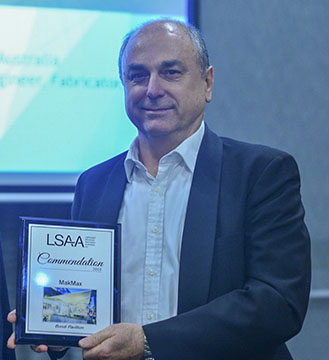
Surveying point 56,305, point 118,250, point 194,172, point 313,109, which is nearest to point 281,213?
point 194,172

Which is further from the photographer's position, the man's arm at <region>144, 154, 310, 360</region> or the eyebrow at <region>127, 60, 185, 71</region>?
the eyebrow at <region>127, 60, 185, 71</region>

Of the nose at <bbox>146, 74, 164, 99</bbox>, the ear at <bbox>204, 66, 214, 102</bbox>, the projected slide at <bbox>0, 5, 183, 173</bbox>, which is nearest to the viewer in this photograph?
the nose at <bbox>146, 74, 164, 99</bbox>

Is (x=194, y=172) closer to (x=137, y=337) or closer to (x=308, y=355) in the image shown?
(x=137, y=337)

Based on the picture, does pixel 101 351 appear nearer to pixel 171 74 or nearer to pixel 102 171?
pixel 102 171

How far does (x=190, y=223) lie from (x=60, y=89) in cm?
129

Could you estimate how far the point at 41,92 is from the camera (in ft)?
9.11

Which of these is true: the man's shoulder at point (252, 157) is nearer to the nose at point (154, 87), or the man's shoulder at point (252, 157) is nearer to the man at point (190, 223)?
the man at point (190, 223)

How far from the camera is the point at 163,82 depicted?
1848mm

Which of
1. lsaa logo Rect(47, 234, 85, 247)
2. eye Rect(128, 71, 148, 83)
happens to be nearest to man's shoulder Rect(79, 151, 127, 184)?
eye Rect(128, 71, 148, 83)

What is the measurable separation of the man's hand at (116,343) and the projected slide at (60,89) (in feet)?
4.33

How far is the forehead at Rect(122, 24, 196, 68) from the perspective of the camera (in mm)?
1842

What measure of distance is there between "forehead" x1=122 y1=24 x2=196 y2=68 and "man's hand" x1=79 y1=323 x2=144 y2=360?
0.74 m

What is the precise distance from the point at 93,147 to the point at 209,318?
138 cm

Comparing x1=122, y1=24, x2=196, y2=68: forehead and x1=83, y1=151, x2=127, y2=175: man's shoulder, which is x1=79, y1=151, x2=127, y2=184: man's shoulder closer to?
x1=83, y1=151, x2=127, y2=175: man's shoulder
